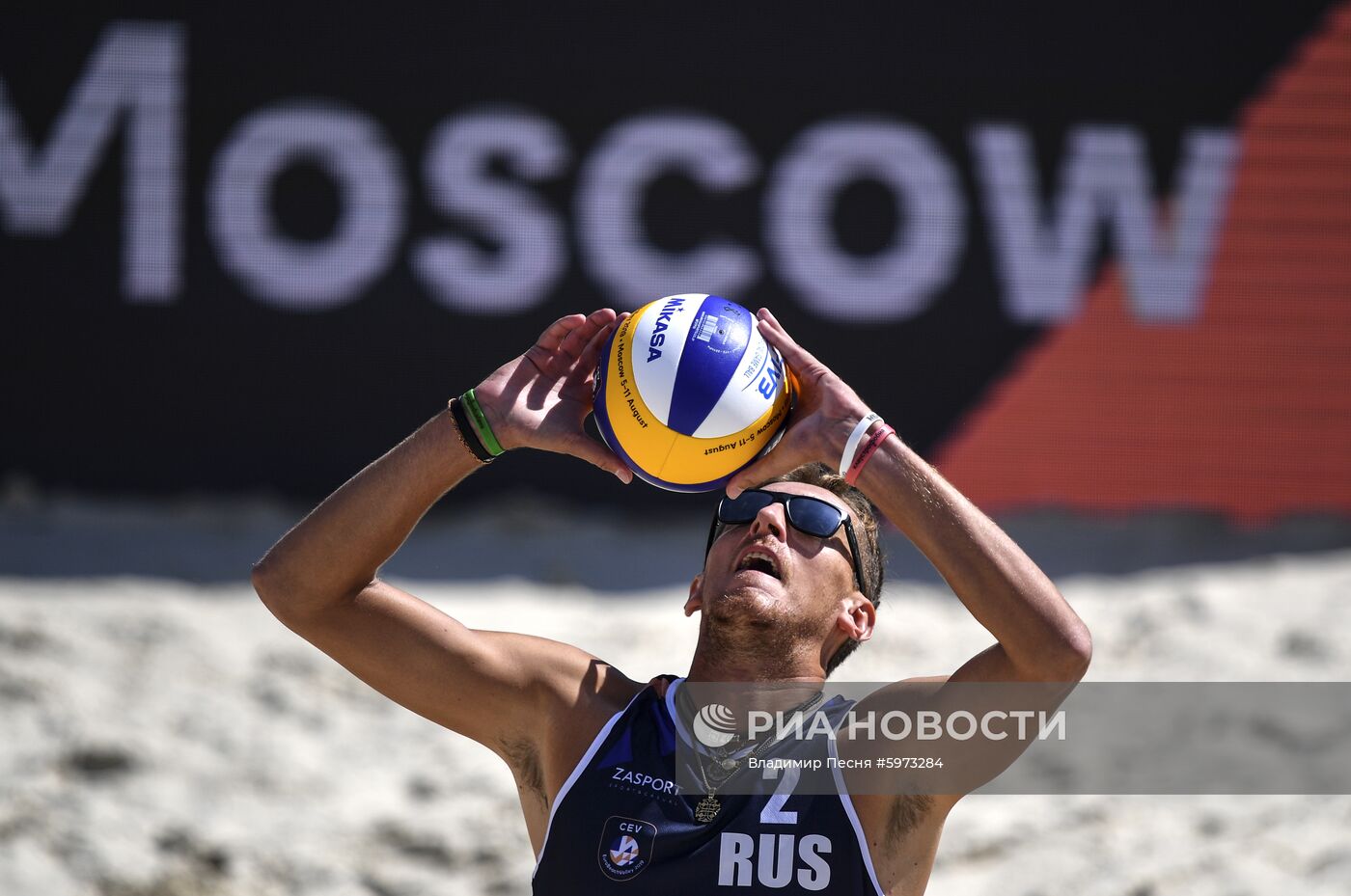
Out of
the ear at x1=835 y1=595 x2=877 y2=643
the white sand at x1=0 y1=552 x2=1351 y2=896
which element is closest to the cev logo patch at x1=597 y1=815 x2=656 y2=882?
the ear at x1=835 y1=595 x2=877 y2=643

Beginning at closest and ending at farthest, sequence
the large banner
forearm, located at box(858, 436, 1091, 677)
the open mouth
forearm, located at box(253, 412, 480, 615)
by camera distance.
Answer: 1. forearm, located at box(858, 436, 1091, 677)
2. forearm, located at box(253, 412, 480, 615)
3. the open mouth
4. the large banner

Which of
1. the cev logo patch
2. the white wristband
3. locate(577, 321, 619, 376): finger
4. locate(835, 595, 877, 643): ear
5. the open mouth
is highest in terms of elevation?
locate(577, 321, 619, 376): finger

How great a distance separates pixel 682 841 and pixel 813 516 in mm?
685

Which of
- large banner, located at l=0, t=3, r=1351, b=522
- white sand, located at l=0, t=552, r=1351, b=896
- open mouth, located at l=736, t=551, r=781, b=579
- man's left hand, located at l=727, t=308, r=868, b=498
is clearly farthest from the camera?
large banner, located at l=0, t=3, r=1351, b=522

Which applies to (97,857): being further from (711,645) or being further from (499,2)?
(499,2)

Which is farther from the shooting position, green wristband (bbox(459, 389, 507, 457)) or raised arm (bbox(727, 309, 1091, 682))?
green wristband (bbox(459, 389, 507, 457))

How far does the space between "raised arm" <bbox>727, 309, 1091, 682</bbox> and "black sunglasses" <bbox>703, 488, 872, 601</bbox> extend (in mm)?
275

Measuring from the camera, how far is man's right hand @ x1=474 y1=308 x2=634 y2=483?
2.77 meters

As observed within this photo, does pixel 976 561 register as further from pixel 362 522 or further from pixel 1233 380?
pixel 1233 380

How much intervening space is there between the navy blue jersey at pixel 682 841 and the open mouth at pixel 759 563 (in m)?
0.39

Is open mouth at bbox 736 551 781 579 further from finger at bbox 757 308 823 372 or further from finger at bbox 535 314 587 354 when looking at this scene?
finger at bbox 535 314 587 354

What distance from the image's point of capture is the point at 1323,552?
625 centimetres

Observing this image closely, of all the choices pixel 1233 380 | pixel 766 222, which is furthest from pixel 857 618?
pixel 1233 380

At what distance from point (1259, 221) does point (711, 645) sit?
14.8 ft
